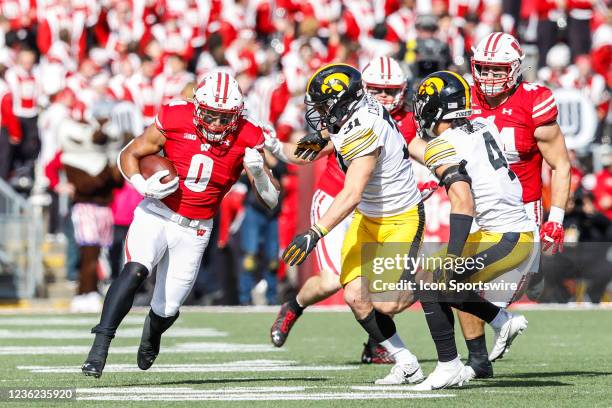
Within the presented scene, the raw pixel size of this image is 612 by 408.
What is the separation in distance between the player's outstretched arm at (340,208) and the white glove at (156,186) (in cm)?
93

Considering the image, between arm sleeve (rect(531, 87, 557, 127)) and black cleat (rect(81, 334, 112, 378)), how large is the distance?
2.89 m

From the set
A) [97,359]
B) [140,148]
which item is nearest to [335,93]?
[140,148]

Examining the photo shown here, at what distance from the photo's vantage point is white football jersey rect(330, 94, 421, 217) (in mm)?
7582

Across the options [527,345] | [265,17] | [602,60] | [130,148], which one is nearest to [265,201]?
[130,148]

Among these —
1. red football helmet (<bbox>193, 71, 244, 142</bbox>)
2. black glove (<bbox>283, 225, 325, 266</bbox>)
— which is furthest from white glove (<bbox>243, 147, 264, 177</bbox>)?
black glove (<bbox>283, 225, 325, 266</bbox>)

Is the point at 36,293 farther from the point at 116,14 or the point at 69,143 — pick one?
the point at 116,14

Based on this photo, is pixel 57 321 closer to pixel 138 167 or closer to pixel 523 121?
pixel 138 167

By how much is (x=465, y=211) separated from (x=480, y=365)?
1259 millimetres

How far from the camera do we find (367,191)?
7996mm

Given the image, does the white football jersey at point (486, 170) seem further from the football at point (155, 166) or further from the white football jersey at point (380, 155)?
the football at point (155, 166)

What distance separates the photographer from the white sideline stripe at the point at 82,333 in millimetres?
11430

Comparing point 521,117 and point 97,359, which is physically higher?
point 521,117

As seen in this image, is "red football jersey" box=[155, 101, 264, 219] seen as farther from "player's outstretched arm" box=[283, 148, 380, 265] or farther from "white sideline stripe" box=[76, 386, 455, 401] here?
"white sideline stripe" box=[76, 386, 455, 401]

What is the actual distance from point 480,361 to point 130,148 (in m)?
2.31
